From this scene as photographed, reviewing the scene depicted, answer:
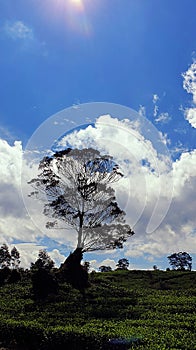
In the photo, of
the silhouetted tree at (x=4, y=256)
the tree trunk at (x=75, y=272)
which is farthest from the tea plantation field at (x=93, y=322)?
the silhouetted tree at (x=4, y=256)

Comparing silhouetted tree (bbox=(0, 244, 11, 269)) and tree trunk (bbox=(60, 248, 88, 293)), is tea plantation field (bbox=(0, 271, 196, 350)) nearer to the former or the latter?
tree trunk (bbox=(60, 248, 88, 293))

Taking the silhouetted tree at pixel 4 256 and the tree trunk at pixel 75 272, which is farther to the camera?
the silhouetted tree at pixel 4 256

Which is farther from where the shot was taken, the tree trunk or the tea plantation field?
the tree trunk

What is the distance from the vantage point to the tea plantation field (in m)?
13.1

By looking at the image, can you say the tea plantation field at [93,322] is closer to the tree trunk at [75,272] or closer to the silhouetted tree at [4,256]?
the tree trunk at [75,272]

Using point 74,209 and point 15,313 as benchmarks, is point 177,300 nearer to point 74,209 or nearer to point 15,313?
point 15,313

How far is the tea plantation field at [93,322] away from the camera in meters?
13.1

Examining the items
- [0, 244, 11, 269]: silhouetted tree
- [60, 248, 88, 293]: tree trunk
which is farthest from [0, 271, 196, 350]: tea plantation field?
[0, 244, 11, 269]: silhouetted tree

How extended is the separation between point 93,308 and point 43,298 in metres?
4.70

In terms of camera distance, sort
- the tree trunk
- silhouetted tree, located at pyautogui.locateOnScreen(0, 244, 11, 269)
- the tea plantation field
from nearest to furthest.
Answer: the tea plantation field < the tree trunk < silhouetted tree, located at pyautogui.locateOnScreen(0, 244, 11, 269)

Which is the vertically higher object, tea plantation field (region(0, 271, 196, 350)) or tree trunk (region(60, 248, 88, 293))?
tree trunk (region(60, 248, 88, 293))

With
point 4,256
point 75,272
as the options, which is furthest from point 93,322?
point 4,256

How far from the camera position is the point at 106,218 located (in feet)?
120

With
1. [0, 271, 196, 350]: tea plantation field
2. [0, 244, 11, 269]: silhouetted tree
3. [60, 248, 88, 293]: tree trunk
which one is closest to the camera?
[0, 271, 196, 350]: tea plantation field
